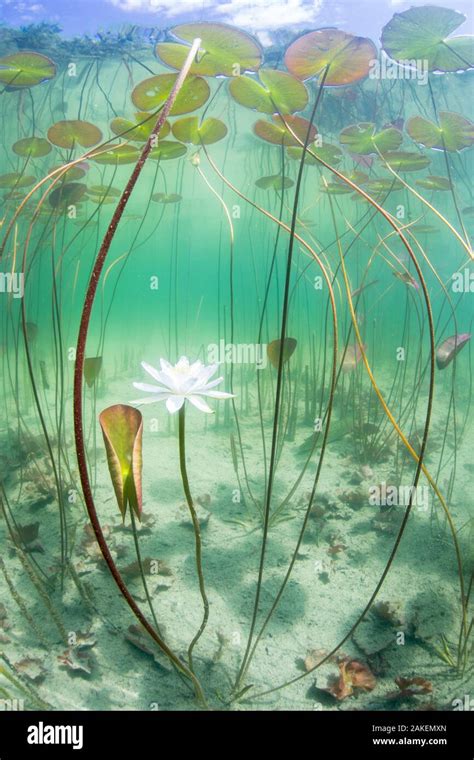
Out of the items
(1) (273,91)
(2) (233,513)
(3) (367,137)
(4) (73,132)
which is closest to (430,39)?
(3) (367,137)

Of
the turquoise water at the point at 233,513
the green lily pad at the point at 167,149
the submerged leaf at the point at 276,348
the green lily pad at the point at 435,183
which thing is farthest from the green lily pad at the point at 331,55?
the green lily pad at the point at 435,183

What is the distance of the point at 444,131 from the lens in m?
2.19

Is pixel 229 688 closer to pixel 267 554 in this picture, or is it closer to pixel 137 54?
pixel 267 554

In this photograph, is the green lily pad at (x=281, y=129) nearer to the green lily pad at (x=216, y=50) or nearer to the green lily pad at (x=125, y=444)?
the green lily pad at (x=216, y=50)

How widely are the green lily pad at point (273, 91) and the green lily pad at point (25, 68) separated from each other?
2.48 feet

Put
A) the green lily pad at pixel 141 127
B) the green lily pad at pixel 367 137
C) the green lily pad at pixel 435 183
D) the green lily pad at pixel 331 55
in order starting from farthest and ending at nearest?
the green lily pad at pixel 435 183 → the green lily pad at pixel 367 137 → the green lily pad at pixel 141 127 → the green lily pad at pixel 331 55

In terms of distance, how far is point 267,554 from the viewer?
188 centimetres

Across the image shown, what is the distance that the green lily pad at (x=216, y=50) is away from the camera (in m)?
1.30

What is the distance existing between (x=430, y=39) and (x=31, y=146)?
78.7 inches

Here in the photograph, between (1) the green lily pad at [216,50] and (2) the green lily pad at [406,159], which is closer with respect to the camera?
(1) the green lily pad at [216,50]

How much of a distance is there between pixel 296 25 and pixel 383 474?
2.46 meters

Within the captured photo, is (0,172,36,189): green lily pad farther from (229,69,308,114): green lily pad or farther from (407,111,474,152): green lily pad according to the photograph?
(407,111,474,152): green lily pad

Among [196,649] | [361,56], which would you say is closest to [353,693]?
[196,649]

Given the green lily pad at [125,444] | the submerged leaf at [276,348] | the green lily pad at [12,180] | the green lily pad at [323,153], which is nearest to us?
the green lily pad at [125,444]
